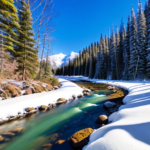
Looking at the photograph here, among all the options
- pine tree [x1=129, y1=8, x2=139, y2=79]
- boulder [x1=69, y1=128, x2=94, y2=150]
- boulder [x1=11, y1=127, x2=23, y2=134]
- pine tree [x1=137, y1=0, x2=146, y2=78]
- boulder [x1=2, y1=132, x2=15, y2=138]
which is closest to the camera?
boulder [x1=69, y1=128, x2=94, y2=150]

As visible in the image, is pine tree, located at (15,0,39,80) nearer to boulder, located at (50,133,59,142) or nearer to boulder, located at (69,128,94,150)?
boulder, located at (50,133,59,142)

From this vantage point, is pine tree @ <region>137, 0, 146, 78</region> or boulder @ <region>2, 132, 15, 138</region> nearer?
boulder @ <region>2, 132, 15, 138</region>

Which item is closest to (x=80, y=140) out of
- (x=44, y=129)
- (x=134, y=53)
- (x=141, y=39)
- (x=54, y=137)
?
(x=54, y=137)

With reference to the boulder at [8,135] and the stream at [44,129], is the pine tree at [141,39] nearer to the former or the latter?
the stream at [44,129]

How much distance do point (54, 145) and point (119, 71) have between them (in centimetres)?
2752

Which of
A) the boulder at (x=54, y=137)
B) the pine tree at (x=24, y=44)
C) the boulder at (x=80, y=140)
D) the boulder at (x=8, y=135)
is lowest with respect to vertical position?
the boulder at (x=8, y=135)

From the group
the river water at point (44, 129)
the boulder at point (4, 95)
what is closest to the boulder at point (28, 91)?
the boulder at point (4, 95)

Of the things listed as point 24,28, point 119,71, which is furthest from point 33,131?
point 119,71

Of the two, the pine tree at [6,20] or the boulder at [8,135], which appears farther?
the pine tree at [6,20]

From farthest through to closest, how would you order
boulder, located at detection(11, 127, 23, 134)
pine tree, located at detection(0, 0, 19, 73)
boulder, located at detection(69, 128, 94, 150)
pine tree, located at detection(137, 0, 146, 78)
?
pine tree, located at detection(137, 0, 146, 78) < pine tree, located at detection(0, 0, 19, 73) < boulder, located at detection(11, 127, 23, 134) < boulder, located at detection(69, 128, 94, 150)

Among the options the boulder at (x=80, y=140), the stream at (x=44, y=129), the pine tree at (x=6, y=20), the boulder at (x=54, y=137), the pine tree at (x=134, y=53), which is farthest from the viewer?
the pine tree at (x=134, y=53)

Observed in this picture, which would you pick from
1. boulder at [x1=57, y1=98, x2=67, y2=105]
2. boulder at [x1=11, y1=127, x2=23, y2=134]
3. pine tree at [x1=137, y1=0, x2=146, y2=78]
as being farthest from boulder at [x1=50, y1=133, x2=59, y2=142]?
pine tree at [x1=137, y1=0, x2=146, y2=78]

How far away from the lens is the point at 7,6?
24.1 feet

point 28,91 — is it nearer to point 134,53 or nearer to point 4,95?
point 4,95
